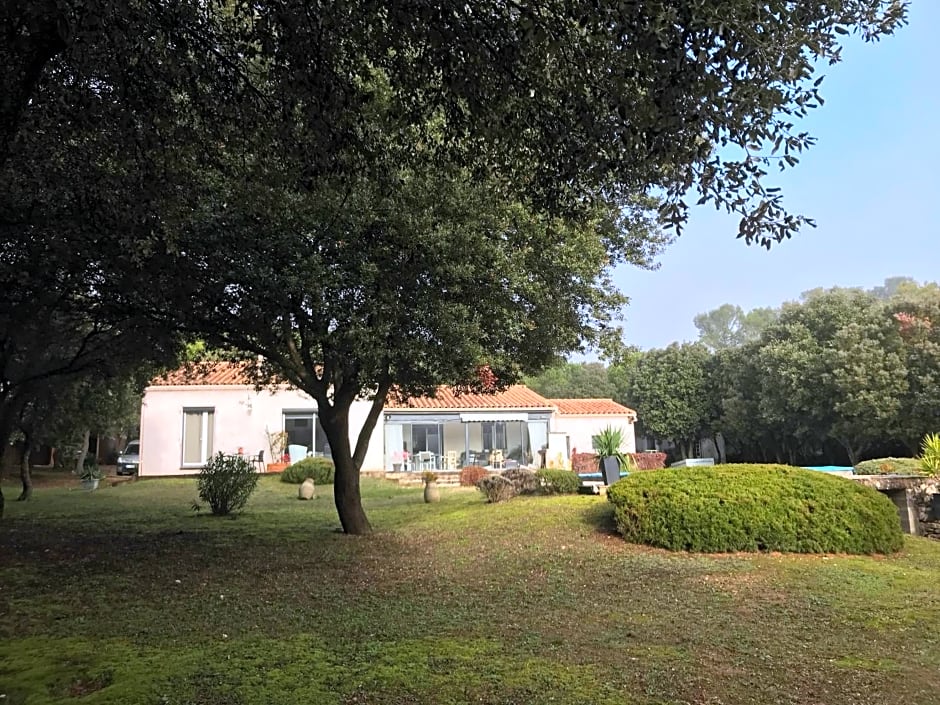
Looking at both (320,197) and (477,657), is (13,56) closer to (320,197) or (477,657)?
(320,197)

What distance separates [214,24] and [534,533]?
26.8 ft

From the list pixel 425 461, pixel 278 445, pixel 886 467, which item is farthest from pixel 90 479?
pixel 886 467

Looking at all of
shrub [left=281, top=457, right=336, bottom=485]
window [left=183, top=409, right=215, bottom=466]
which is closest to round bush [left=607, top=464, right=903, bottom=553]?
shrub [left=281, top=457, right=336, bottom=485]

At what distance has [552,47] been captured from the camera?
3.41 metres

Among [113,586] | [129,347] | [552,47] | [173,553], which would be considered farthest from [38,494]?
[552,47]

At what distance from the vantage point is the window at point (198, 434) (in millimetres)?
26094

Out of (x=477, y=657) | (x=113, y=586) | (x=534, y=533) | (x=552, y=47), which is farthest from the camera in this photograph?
(x=534, y=533)

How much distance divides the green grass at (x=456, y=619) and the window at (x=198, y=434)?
49.8ft

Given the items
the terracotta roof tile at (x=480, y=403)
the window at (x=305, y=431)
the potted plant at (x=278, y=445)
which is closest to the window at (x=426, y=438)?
the terracotta roof tile at (x=480, y=403)

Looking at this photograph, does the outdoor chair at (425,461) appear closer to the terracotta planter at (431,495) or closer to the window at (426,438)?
the window at (426,438)

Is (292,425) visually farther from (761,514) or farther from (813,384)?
(813,384)

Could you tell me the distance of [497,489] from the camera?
1407 cm

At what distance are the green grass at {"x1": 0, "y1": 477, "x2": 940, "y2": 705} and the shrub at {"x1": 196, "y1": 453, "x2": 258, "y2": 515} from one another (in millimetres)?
2603

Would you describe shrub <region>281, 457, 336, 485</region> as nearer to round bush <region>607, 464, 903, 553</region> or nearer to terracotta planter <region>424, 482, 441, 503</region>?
terracotta planter <region>424, 482, 441, 503</region>
